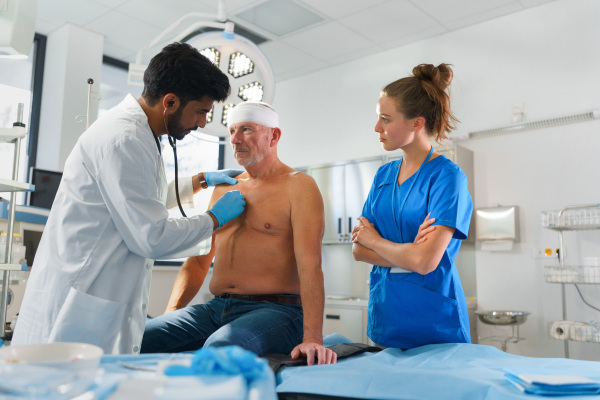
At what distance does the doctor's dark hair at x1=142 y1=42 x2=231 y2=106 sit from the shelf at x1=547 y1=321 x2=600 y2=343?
273cm

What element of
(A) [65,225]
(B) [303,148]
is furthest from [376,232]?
(B) [303,148]

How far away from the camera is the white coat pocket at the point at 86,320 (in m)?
1.37

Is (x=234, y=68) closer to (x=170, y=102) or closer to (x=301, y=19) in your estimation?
(x=170, y=102)

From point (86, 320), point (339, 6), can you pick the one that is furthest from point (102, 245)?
point (339, 6)

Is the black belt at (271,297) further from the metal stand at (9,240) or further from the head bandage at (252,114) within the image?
the metal stand at (9,240)

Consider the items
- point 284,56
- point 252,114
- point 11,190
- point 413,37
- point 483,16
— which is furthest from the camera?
point 284,56

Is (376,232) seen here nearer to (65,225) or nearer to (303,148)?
→ (65,225)

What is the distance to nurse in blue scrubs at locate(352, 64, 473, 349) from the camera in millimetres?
1623

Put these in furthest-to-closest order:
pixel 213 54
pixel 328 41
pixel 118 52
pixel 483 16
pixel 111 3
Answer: pixel 118 52 < pixel 328 41 < pixel 483 16 < pixel 111 3 < pixel 213 54

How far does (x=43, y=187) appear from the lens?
3.34 metres

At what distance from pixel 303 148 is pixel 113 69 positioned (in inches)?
81.0

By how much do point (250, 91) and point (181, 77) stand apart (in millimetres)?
838

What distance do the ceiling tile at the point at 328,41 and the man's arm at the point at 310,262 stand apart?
9.49 ft

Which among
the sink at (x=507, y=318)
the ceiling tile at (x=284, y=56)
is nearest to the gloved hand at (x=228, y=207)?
the sink at (x=507, y=318)
